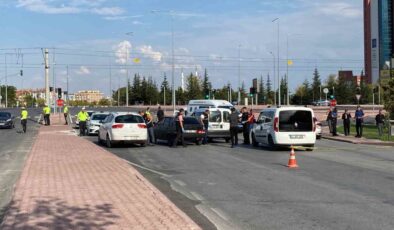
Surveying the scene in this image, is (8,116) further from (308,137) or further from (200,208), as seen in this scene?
(200,208)

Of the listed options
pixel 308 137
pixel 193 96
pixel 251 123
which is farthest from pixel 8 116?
pixel 193 96

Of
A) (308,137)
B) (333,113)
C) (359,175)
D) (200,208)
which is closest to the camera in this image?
(200,208)

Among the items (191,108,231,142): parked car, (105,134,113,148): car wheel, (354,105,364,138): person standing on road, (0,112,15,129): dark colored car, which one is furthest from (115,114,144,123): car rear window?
(0,112,15,129): dark colored car

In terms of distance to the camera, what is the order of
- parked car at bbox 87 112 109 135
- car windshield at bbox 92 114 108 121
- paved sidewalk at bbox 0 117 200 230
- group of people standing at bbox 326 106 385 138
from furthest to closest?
car windshield at bbox 92 114 108 121 < parked car at bbox 87 112 109 135 < group of people standing at bbox 326 106 385 138 < paved sidewalk at bbox 0 117 200 230

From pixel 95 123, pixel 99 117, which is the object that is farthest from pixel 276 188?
pixel 99 117

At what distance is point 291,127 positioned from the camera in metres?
21.2

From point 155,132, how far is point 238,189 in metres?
15.4

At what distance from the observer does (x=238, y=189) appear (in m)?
11.2

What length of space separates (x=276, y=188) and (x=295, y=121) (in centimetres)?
1031

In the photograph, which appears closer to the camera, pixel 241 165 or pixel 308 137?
pixel 241 165

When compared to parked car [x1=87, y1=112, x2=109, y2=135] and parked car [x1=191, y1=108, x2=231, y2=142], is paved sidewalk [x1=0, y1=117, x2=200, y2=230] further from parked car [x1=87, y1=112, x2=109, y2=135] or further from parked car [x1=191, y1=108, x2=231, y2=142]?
parked car [x1=87, y1=112, x2=109, y2=135]

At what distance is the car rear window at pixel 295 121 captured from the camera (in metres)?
21.1

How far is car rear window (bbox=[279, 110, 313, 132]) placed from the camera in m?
21.1

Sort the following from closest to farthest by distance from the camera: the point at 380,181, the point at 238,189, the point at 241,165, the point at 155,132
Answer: the point at 238,189 < the point at 380,181 < the point at 241,165 < the point at 155,132
